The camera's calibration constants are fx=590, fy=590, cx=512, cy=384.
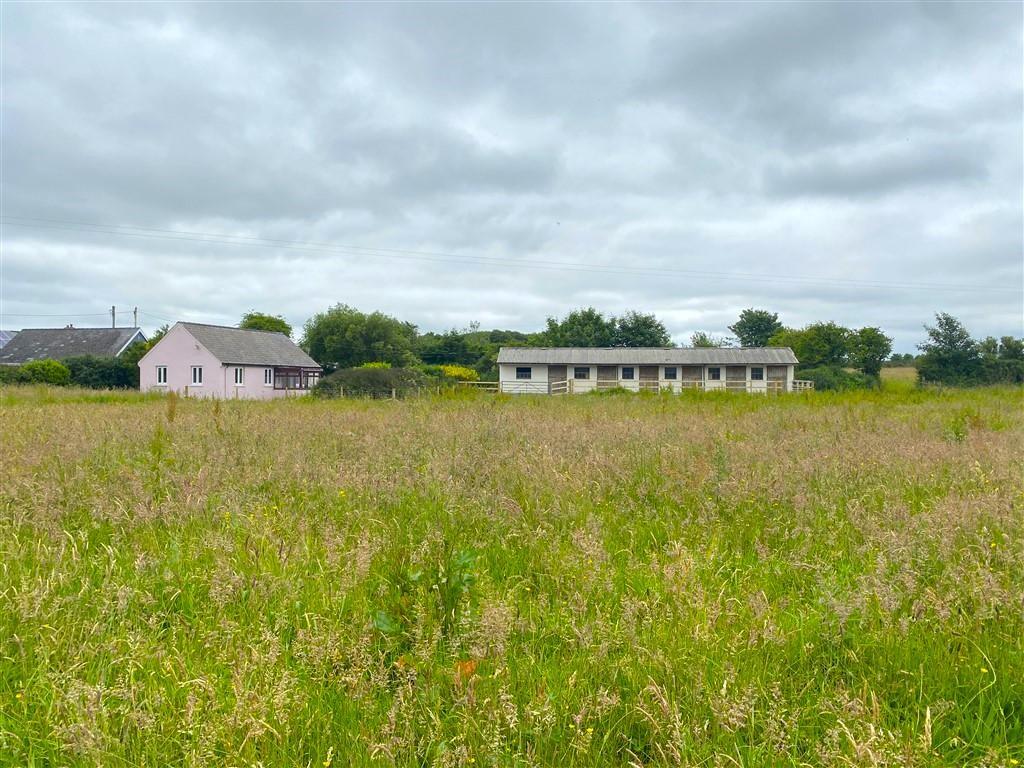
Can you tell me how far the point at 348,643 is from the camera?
8.06 feet

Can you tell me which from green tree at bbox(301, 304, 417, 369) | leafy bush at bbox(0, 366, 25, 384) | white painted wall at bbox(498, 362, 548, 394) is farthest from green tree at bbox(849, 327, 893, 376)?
leafy bush at bbox(0, 366, 25, 384)

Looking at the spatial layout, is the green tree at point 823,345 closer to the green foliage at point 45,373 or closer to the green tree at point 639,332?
the green tree at point 639,332

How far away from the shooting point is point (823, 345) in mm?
64125

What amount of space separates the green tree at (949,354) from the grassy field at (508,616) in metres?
48.9

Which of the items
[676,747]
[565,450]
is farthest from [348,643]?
[565,450]

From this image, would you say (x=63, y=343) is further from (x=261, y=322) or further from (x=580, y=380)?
(x=580, y=380)

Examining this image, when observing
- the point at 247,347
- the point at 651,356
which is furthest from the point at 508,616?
the point at 651,356

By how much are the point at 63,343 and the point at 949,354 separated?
79972 millimetres

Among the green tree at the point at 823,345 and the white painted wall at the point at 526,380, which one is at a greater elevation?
the green tree at the point at 823,345

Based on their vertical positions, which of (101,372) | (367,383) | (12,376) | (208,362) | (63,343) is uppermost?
(63,343)

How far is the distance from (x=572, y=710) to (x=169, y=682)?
149cm

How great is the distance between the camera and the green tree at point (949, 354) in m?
44.9

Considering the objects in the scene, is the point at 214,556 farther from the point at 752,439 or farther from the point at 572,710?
the point at 752,439

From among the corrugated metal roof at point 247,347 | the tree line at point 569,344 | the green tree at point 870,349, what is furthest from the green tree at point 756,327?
the corrugated metal roof at point 247,347
